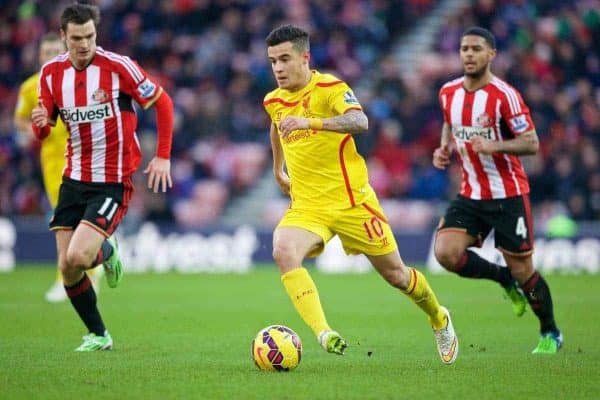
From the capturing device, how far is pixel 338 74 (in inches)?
861

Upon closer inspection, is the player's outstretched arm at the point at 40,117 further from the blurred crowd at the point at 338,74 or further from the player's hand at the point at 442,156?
the blurred crowd at the point at 338,74

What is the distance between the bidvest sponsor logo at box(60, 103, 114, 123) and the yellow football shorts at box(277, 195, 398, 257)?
5.96ft

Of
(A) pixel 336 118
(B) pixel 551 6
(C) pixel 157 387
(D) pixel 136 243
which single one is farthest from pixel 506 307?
(B) pixel 551 6

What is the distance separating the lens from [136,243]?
19.2 m

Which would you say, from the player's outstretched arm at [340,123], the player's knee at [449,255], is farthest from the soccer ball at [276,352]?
the player's knee at [449,255]

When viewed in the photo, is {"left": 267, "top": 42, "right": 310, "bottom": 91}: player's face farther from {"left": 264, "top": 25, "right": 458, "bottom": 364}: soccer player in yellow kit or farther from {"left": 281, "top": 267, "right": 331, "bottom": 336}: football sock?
{"left": 281, "top": 267, "right": 331, "bottom": 336}: football sock

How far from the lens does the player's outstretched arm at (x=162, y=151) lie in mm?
8445

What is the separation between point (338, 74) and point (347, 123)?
1462cm

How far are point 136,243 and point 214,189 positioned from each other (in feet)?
6.31

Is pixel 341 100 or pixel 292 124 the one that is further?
pixel 341 100

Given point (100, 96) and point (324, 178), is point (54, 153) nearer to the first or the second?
point (100, 96)

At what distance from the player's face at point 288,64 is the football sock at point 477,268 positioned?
7.86 ft

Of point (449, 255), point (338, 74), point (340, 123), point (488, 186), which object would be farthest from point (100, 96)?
point (338, 74)

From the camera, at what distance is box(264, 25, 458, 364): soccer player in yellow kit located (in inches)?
301
